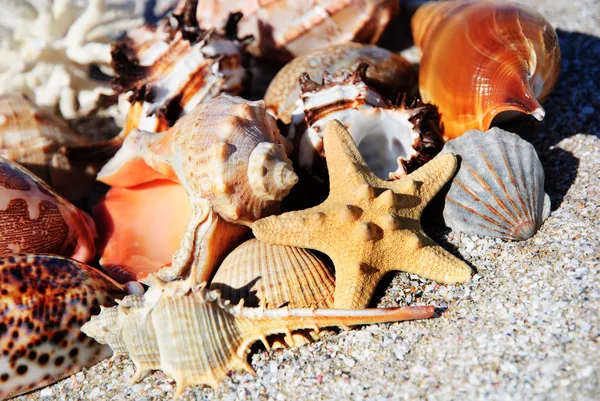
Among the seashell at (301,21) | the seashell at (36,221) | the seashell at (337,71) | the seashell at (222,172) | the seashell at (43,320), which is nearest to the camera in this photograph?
the seashell at (43,320)

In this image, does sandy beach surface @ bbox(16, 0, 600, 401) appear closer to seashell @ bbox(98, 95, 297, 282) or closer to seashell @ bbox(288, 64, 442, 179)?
seashell @ bbox(288, 64, 442, 179)

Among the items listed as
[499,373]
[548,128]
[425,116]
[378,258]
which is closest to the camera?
[499,373]

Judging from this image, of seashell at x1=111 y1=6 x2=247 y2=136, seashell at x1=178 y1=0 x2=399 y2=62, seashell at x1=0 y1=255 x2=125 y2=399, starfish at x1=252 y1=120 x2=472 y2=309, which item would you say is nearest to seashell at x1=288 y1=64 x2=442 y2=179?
starfish at x1=252 y1=120 x2=472 y2=309

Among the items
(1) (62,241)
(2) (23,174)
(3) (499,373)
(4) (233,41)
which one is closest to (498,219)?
(3) (499,373)

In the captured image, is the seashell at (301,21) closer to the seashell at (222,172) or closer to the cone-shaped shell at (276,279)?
the seashell at (222,172)

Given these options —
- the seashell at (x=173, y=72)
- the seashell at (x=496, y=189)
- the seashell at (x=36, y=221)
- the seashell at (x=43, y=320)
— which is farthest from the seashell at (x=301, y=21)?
the seashell at (x=43, y=320)

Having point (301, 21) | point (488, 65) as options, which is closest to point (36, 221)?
point (301, 21)

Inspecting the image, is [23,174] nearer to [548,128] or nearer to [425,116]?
[425,116]
